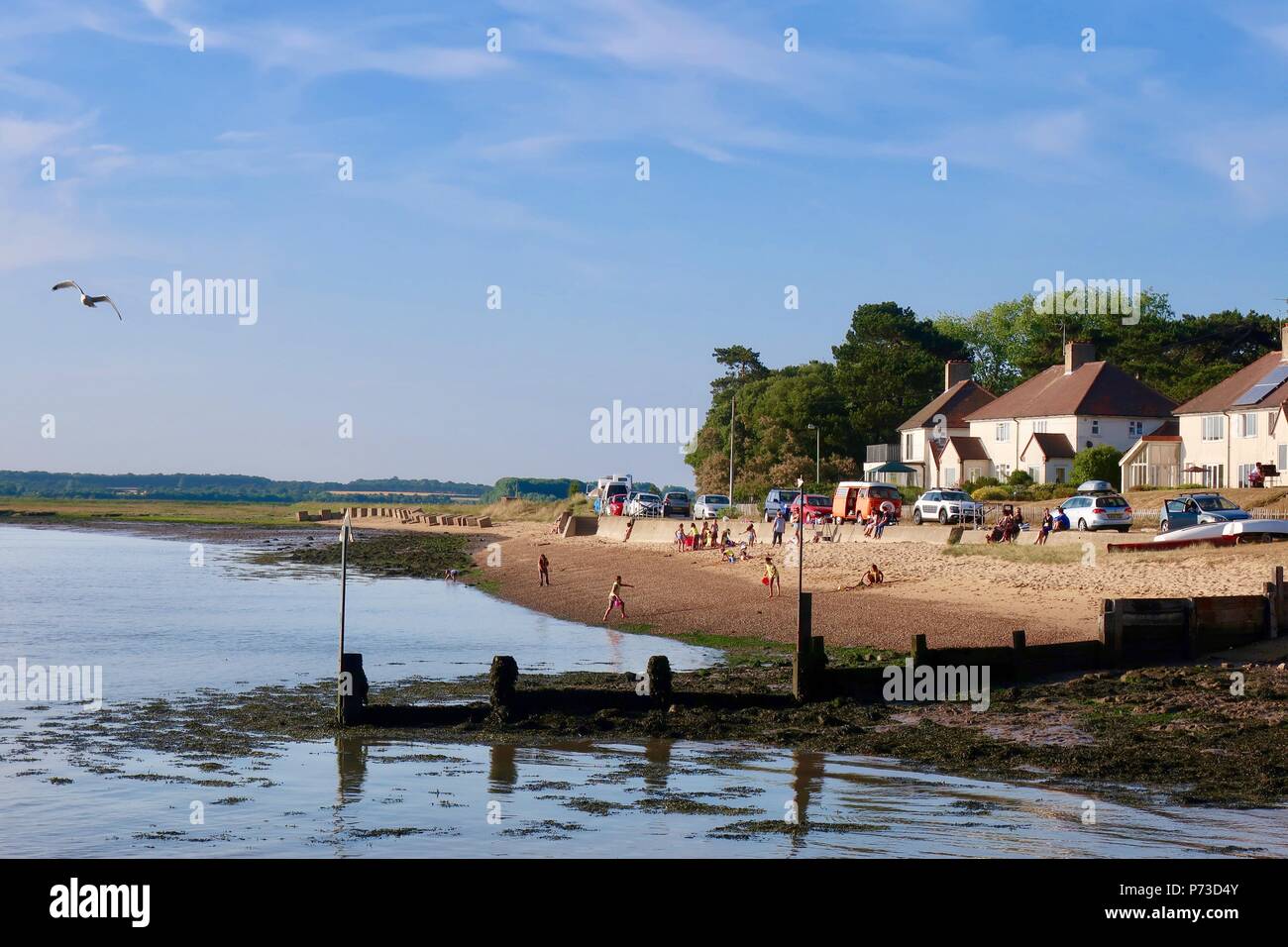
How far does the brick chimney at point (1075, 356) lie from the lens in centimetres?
8719

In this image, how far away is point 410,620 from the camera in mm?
43312

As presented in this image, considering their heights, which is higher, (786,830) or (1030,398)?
(1030,398)

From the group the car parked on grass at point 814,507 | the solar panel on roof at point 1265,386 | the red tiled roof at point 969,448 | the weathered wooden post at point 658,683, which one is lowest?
the weathered wooden post at point 658,683

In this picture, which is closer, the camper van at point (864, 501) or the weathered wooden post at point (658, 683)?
the weathered wooden post at point (658, 683)

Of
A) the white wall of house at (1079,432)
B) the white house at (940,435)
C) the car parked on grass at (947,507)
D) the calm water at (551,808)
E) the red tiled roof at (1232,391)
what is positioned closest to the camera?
the calm water at (551,808)

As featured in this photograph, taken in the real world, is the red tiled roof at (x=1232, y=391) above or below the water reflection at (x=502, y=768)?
above

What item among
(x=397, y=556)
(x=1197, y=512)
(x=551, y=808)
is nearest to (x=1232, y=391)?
(x=1197, y=512)

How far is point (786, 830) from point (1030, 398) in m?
76.3

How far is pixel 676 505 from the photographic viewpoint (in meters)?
75.8

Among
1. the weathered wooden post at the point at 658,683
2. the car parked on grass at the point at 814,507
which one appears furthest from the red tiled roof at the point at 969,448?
the weathered wooden post at the point at 658,683

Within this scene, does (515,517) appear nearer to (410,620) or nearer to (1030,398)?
(1030,398)

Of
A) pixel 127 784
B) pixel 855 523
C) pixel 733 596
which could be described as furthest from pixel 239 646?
pixel 855 523

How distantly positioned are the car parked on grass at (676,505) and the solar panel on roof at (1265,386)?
30.1 metres

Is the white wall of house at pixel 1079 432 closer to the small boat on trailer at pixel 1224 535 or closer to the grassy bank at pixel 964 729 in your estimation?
the small boat on trailer at pixel 1224 535
